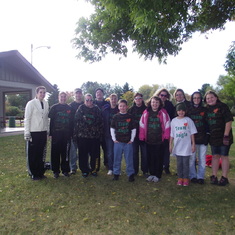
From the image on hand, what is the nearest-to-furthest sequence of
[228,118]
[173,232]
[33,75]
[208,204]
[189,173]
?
1. [173,232]
2. [208,204]
3. [228,118]
4. [189,173]
5. [33,75]

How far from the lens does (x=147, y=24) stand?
420cm

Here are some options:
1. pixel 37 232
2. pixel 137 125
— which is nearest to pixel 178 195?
pixel 137 125

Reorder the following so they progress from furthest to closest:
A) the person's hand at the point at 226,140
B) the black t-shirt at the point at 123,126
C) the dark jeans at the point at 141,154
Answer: the dark jeans at the point at 141,154, the black t-shirt at the point at 123,126, the person's hand at the point at 226,140

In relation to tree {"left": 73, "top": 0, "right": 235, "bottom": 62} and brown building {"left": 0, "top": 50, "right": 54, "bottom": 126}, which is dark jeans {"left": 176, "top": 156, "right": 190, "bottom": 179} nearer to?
tree {"left": 73, "top": 0, "right": 235, "bottom": 62}

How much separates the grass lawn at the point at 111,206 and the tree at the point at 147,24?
3.12m

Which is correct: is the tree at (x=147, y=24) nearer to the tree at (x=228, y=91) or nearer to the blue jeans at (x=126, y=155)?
the blue jeans at (x=126, y=155)

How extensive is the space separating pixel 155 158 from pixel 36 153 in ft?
9.16

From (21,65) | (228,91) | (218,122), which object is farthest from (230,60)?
(228,91)

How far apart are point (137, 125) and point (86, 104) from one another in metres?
1.34

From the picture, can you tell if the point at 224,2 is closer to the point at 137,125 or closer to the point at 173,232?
the point at 137,125

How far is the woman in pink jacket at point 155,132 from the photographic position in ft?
18.1

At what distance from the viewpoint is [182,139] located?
5.23m

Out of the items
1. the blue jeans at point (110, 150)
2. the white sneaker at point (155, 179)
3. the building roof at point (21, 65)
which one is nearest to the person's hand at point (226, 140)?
the white sneaker at point (155, 179)

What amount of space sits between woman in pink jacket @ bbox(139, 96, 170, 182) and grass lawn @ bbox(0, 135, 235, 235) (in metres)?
0.41
